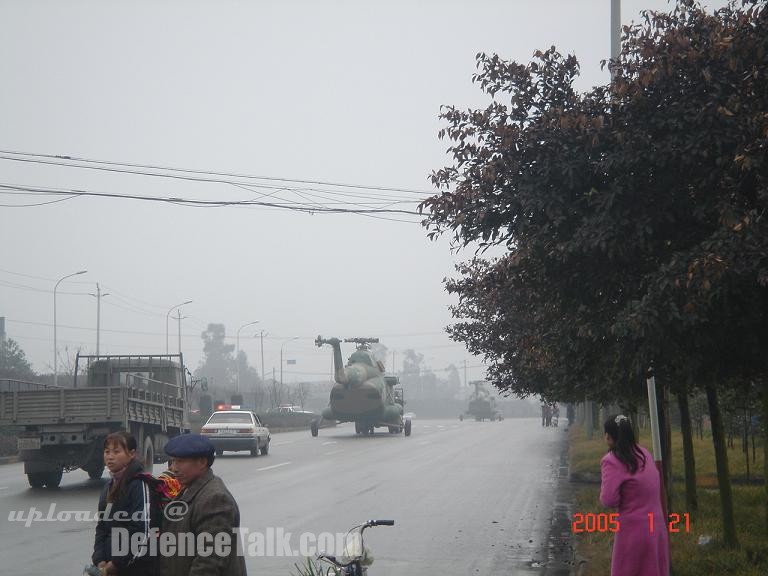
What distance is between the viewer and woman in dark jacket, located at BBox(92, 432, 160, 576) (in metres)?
5.05

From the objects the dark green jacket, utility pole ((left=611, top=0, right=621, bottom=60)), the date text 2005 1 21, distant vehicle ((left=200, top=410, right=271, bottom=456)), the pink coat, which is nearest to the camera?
the dark green jacket

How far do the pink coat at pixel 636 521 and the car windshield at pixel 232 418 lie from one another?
79.6 feet

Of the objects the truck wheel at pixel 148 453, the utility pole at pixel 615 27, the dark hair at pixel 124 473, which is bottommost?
the truck wheel at pixel 148 453

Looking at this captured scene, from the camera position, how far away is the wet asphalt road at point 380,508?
10953 mm

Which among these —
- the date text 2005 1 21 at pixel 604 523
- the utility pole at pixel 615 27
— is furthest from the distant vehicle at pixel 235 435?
the utility pole at pixel 615 27

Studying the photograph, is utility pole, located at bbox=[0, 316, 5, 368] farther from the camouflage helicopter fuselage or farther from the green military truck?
the green military truck

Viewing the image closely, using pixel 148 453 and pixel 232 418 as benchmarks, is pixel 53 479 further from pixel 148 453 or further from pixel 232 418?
pixel 232 418

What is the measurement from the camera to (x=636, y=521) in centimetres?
642

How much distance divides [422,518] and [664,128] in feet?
27.7

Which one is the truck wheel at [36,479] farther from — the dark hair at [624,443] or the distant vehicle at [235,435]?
the dark hair at [624,443]

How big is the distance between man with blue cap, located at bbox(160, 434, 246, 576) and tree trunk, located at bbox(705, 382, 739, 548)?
239 inches

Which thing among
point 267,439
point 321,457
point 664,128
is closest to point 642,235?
point 664,128

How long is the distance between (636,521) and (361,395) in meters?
37.6

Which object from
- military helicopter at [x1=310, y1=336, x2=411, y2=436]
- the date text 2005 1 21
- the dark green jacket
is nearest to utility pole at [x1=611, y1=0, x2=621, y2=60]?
the date text 2005 1 21
